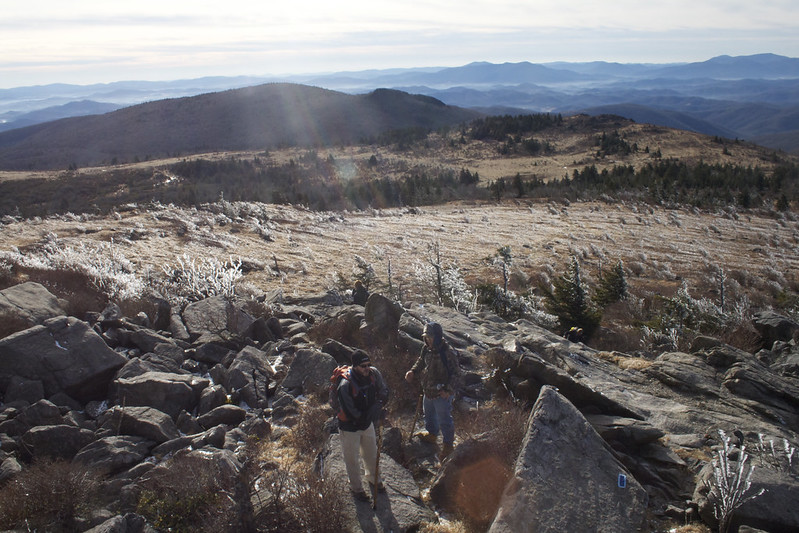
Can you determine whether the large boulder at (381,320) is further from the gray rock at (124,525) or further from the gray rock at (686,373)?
the gray rock at (124,525)

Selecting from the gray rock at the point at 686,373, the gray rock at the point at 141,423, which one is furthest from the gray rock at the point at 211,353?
the gray rock at the point at 686,373

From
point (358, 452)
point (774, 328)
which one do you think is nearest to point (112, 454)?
point (358, 452)

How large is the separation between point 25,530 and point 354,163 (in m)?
58.4

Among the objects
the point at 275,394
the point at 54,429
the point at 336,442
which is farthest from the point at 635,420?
the point at 54,429

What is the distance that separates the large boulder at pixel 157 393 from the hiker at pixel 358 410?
8.88 feet

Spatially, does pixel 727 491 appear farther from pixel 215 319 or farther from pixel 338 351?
pixel 215 319

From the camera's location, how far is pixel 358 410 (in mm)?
4840

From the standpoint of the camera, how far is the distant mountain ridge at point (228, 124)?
9556cm

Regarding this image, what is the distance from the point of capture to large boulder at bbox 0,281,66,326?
753cm

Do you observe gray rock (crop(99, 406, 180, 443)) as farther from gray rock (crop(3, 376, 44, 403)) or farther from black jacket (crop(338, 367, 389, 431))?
black jacket (crop(338, 367, 389, 431))

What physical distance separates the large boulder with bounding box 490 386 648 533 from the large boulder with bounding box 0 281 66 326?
25.1 ft

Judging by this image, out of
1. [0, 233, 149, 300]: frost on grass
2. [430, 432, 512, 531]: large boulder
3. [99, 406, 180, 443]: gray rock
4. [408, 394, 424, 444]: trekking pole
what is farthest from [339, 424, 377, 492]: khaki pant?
[0, 233, 149, 300]: frost on grass

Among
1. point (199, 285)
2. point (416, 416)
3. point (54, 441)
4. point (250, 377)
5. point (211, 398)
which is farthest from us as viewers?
point (199, 285)

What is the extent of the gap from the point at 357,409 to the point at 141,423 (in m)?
2.72
